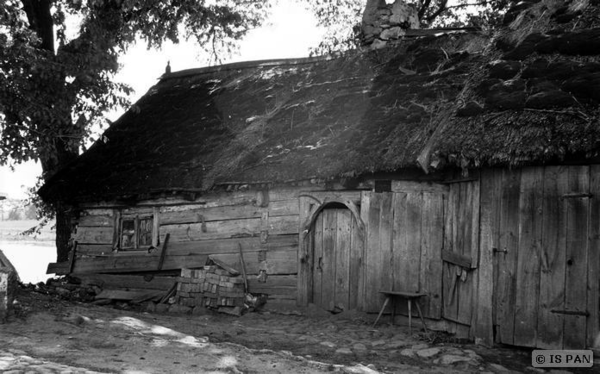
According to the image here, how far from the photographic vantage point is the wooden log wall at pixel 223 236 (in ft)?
37.6

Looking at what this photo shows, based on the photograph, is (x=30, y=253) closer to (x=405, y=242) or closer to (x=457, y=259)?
(x=405, y=242)

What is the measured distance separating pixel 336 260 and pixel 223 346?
3448 mm

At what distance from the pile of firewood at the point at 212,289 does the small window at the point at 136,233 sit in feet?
5.23

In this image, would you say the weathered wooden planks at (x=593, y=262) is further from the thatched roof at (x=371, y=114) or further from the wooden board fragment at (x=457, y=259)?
the wooden board fragment at (x=457, y=259)

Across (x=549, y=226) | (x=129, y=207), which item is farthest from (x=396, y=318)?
(x=129, y=207)

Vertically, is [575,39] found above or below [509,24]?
below

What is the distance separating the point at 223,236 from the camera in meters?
12.2

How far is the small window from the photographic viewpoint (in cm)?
1345

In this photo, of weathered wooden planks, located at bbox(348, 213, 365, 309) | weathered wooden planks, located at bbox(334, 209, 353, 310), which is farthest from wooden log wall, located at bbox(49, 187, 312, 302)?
weathered wooden planks, located at bbox(348, 213, 365, 309)

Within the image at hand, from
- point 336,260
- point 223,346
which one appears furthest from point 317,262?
point 223,346

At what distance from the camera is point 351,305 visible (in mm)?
10531

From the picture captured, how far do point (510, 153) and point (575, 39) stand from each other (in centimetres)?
250

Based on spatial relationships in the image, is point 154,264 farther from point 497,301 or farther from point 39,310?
point 497,301

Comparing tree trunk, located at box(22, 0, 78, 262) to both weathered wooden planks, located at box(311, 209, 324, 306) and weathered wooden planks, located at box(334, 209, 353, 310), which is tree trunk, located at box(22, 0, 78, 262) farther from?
weathered wooden planks, located at box(334, 209, 353, 310)
